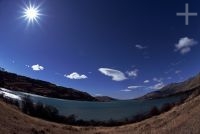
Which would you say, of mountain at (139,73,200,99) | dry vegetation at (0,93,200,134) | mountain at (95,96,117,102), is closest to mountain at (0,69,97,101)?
mountain at (95,96,117,102)

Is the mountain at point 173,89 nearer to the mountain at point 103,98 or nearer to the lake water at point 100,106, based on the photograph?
the lake water at point 100,106

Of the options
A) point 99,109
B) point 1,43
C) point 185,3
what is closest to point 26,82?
point 1,43

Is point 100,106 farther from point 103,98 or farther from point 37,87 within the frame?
point 37,87

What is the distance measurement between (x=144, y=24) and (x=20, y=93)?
1.54 metres

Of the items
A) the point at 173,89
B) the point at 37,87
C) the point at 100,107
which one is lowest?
the point at 100,107

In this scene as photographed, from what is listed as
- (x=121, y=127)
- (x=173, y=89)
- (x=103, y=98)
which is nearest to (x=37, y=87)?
(x=103, y=98)

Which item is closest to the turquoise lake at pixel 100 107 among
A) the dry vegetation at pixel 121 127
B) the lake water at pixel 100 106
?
the lake water at pixel 100 106

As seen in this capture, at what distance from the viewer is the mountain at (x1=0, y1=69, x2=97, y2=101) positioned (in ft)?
15.3

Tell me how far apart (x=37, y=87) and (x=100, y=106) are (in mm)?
780

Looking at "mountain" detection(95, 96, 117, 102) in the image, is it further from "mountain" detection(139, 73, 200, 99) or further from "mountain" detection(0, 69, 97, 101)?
"mountain" detection(139, 73, 200, 99)

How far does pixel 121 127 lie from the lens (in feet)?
17.6

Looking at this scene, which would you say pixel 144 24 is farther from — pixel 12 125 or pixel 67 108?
pixel 12 125

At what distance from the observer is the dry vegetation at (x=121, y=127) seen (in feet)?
16.4

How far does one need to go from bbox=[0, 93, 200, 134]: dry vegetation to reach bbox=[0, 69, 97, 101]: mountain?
232 millimetres
